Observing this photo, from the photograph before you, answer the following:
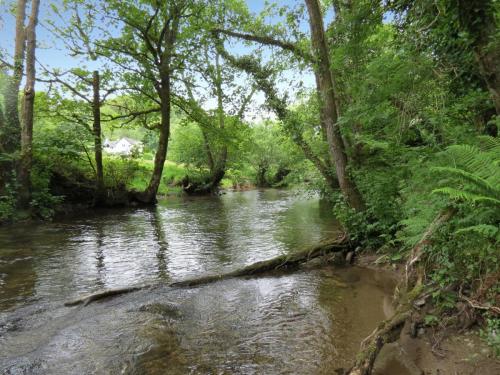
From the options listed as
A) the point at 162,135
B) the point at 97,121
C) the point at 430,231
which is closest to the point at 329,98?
the point at 430,231

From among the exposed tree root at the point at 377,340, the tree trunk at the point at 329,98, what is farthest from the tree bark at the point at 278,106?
the exposed tree root at the point at 377,340

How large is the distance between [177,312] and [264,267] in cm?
226

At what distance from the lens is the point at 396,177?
20.6 ft

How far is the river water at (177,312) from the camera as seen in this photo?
11.6 ft

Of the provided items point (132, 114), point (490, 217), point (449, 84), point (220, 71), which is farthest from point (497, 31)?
point (132, 114)

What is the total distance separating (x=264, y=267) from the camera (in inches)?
259

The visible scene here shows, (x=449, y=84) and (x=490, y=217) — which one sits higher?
(x=449, y=84)

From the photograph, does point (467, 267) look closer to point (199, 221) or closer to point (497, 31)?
point (497, 31)

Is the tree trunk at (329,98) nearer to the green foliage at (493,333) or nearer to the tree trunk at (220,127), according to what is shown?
the green foliage at (493,333)

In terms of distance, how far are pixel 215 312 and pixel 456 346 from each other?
307 cm

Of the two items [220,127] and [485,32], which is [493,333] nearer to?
[485,32]

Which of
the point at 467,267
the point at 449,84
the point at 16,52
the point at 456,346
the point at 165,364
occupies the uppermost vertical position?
the point at 16,52

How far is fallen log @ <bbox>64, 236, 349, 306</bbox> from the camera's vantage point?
528 cm

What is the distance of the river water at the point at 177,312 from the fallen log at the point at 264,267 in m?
0.14
